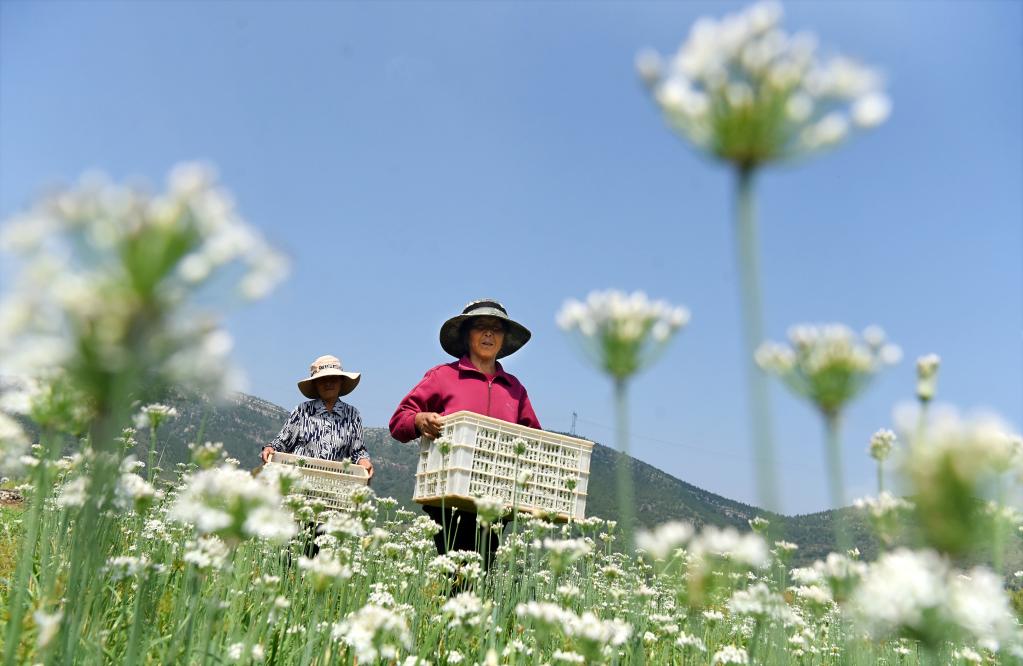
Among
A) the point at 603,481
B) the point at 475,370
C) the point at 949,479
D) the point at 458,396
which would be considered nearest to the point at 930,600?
the point at 949,479

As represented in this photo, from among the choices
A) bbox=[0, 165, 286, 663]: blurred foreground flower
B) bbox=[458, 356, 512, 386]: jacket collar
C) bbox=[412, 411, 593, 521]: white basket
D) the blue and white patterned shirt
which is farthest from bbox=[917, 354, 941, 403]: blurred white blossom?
the blue and white patterned shirt

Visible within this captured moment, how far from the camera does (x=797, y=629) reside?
4766 millimetres

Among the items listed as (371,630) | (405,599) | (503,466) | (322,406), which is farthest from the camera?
(322,406)

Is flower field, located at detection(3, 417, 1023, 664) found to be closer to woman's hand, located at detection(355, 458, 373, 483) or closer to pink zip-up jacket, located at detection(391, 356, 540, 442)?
pink zip-up jacket, located at detection(391, 356, 540, 442)

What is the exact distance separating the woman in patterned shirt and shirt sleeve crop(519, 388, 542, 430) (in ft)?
5.10

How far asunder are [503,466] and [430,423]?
2.44 feet

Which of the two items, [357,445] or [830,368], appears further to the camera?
[357,445]

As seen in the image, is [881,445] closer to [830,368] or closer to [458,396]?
[830,368]

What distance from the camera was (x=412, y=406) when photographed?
258 inches

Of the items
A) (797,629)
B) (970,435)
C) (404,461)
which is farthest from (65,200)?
(404,461)

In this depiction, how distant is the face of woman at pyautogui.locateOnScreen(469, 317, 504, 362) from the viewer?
6.81m

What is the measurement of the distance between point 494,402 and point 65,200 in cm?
549

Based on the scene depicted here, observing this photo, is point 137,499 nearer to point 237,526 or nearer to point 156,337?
point 237,526

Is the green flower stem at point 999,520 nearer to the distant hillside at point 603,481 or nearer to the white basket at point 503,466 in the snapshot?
the white basket at point 503,466
